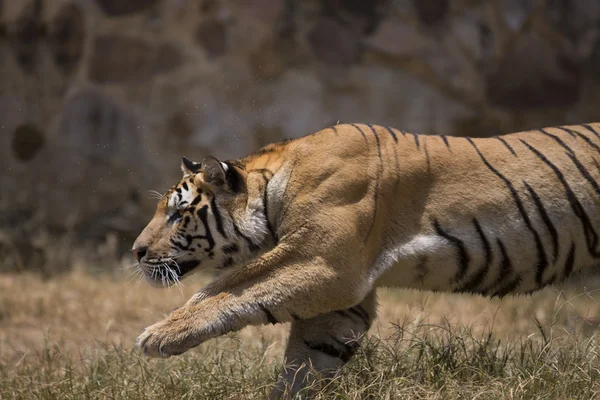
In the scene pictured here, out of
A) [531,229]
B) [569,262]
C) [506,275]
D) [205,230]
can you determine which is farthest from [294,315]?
[569,262]

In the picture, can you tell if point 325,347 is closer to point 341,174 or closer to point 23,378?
point 341,174

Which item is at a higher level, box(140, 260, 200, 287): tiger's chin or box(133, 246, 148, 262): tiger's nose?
box(133, 246, 148, 262): tiger's nose

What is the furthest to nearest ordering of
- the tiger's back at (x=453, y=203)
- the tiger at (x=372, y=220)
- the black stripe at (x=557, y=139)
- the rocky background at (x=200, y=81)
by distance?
the rocky background at (x=200, y=81) < the black stripe at (x=557, y=139) < the tiger's back at (x=453, y=203) < the tiger at (x=372, y=220)

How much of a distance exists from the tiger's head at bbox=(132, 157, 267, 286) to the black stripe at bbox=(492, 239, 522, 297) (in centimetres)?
104

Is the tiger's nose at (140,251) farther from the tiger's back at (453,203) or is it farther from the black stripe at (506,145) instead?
the black stripe at (506,145)

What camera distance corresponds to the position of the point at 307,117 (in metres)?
7.37

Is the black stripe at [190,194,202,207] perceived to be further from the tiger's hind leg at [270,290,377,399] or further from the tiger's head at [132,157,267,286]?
the tiger's hind leg at [270,290,377,399]

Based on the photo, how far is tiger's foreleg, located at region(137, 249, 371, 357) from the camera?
11.1ft

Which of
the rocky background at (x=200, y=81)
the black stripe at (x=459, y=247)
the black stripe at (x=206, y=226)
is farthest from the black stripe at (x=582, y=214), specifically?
the rocky background at (x=200, y=81)

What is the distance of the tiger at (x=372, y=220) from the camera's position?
11.6ft

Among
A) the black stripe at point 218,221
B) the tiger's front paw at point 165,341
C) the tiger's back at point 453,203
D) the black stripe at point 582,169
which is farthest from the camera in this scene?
the black stripe at point 582,169

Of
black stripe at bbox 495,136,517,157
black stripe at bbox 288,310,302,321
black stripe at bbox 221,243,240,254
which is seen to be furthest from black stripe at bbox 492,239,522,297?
black stripe at bbox 221,243,240,254

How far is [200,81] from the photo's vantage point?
7.36 m

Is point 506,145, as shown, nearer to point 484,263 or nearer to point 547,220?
point 547,220
